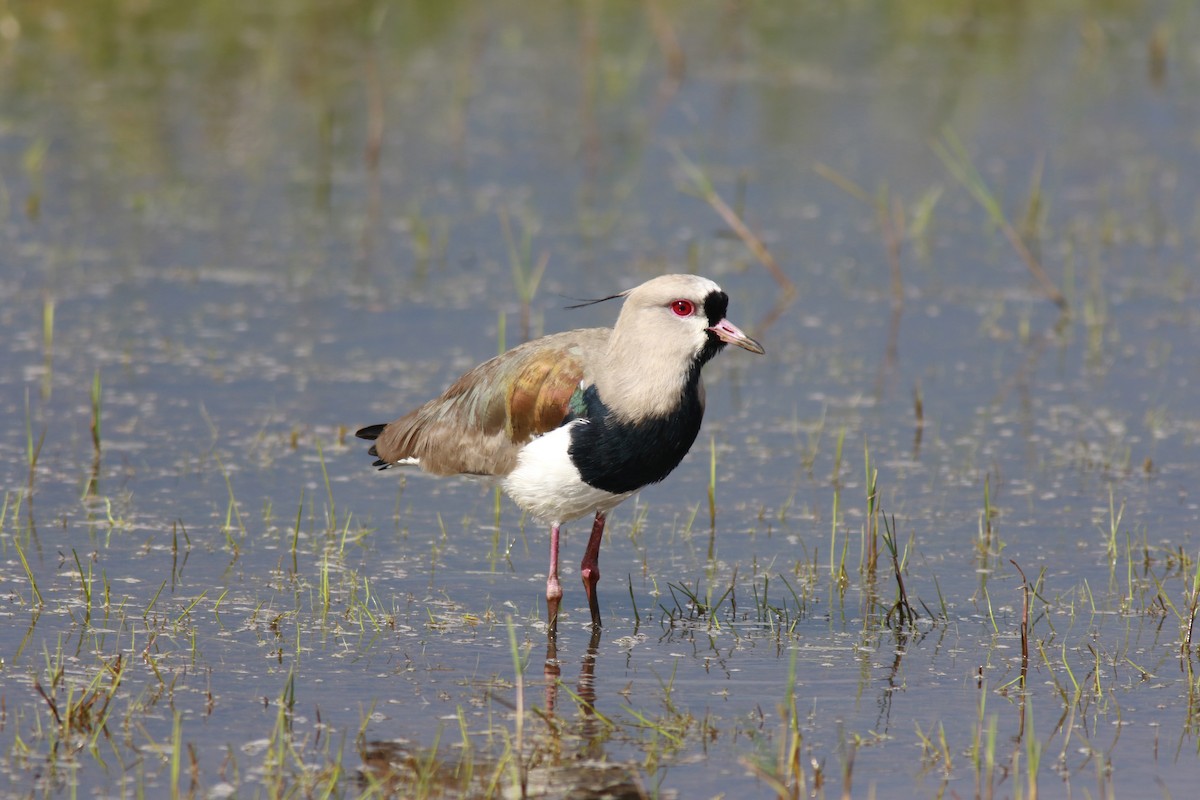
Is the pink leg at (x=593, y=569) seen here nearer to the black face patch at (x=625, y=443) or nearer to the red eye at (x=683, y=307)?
the black face patch at (x=625, y=443)

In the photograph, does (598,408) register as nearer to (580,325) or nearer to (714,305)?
(714,305)

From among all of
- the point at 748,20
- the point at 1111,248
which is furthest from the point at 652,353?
the point at 748,20

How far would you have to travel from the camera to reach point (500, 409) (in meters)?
6.60

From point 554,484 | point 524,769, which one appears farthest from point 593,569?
point 524,769

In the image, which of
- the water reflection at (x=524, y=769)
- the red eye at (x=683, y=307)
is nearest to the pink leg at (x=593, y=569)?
the red eye at (x=683, y=307)

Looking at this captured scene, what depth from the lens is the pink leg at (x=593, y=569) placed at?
6.50 m

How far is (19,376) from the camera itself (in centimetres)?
894

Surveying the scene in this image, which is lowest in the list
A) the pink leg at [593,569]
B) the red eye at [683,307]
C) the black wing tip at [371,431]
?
the pink leg at [593,569]

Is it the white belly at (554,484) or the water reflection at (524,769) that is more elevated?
the white belly at (554,484)

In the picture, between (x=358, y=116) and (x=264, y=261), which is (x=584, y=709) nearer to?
(x=264, y=261)

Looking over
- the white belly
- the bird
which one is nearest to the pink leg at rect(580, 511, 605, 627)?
the bird

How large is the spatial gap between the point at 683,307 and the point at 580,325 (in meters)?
3.78

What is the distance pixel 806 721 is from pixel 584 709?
689mm

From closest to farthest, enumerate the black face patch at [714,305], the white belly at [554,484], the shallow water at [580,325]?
the shallow water at [580,325], the black face patch at [714,305], the white belly at [554,484]
